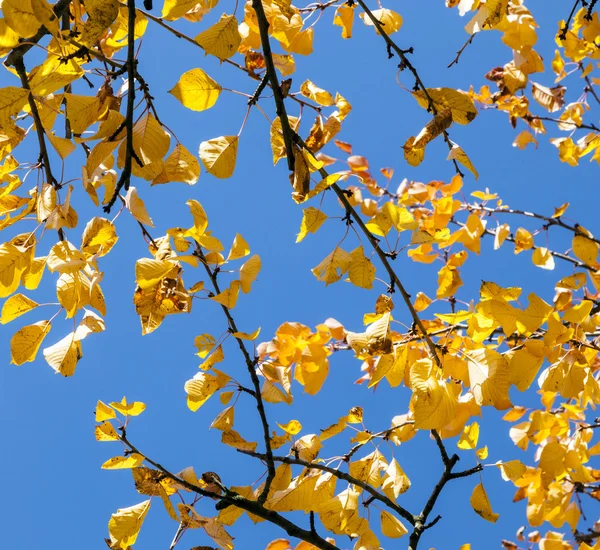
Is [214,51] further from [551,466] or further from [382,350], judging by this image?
[551,466]

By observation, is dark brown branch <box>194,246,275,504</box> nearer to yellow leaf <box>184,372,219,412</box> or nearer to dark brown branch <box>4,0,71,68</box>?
yellow leaf <box>184,372,219,412</box>

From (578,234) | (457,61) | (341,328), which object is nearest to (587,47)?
(578,234)

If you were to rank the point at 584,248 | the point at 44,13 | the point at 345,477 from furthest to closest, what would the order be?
the point at 584,248 < the point at 345,477 < the point at 44,13

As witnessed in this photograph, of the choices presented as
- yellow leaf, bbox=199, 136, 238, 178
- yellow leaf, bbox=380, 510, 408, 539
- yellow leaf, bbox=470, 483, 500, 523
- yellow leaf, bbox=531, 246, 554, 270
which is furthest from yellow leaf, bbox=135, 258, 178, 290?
yellow leaf, bbox=531, 246, 554, 270

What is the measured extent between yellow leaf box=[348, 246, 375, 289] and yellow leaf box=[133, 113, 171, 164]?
0.38 meters

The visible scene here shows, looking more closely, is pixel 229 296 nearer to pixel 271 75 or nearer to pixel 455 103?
pixel 271 75

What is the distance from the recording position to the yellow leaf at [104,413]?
0.98 meters

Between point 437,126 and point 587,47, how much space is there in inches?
60.6

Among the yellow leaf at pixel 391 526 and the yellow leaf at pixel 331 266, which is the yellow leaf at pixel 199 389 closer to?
the yellow leaf at pixel 331 266

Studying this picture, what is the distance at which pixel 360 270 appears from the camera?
0.99 metres

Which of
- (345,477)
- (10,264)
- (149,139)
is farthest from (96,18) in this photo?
(345,477)

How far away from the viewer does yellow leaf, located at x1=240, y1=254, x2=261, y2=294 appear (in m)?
0.94

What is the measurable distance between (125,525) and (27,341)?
1.20ft

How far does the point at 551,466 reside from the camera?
4.08 ft
